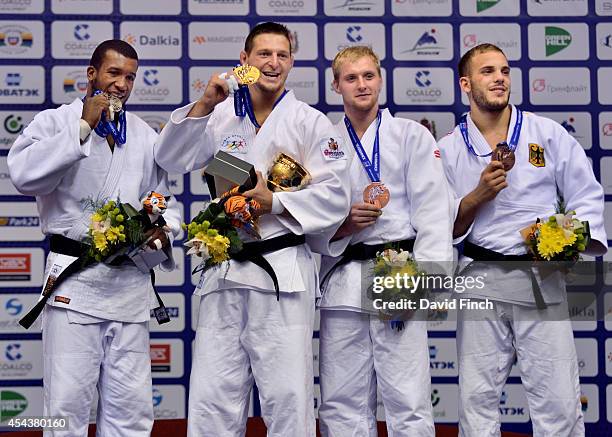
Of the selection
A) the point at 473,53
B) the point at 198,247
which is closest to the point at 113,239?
the point at 198,247

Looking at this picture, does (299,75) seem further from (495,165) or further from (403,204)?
(495,165)

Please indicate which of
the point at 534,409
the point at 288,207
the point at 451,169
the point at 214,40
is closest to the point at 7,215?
the point at 214,40

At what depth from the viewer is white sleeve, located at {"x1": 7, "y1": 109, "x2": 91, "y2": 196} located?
12.9 feet

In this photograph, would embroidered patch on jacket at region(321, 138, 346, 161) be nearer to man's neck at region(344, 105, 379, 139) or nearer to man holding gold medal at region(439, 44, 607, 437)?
man's neck at region(344, 105, 379, 139)

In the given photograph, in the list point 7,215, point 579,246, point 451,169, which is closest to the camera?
point 579,246

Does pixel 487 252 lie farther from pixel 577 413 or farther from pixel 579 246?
pixel 577 413

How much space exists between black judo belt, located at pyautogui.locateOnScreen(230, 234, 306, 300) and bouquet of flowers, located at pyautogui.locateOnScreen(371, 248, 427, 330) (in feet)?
1.53

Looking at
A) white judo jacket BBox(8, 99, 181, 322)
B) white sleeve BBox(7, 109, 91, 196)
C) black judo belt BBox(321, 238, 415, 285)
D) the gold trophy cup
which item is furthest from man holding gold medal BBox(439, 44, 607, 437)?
white sleeve BBox(7, 109, 91, 196)

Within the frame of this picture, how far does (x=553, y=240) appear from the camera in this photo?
4152mm

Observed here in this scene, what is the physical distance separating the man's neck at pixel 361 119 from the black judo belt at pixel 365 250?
0.57 m

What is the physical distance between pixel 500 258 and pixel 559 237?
32 centimetres

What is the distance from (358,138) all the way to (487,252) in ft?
2.81

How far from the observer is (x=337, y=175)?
401 cm

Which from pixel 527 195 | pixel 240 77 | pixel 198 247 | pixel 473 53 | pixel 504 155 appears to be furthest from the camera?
pixel 473 53
